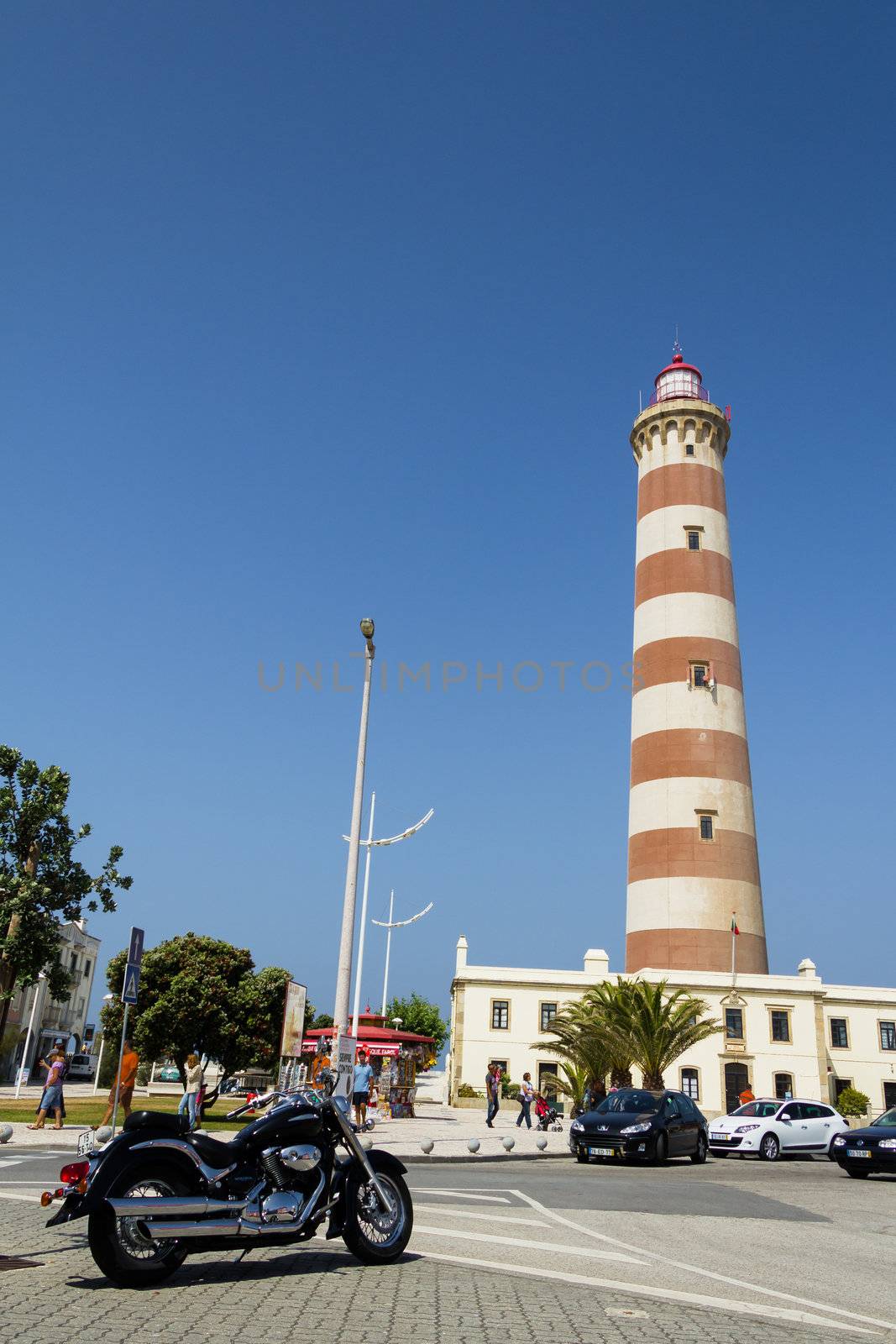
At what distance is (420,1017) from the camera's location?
296 ft

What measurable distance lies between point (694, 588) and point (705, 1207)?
3557 centimetres

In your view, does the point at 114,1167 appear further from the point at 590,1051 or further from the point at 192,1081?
the point at 590,1051

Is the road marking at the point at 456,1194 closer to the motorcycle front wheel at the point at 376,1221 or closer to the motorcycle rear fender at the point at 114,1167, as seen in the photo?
the motorcycle front wheel at the point at 376,1221

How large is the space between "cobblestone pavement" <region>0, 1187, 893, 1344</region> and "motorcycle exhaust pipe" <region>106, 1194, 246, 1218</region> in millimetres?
426

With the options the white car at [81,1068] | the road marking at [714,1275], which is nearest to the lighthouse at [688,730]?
the road marking at [714,1275]

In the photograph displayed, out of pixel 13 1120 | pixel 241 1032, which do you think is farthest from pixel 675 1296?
pixel 241 1032

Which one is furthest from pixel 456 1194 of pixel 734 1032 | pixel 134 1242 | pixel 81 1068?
pixel 81 1068

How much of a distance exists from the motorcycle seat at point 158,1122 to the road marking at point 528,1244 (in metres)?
3.30

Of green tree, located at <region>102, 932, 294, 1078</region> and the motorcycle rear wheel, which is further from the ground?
green tree, located at <region>102, 932, 294, 1078</region>

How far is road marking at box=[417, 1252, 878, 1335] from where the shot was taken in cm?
654

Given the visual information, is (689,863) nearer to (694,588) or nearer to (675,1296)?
(694,588)

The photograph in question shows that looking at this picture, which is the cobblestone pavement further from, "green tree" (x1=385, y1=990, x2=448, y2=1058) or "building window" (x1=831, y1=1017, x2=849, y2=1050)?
"green tree" (x1=385, y1=990, x2=448, y2=1058)

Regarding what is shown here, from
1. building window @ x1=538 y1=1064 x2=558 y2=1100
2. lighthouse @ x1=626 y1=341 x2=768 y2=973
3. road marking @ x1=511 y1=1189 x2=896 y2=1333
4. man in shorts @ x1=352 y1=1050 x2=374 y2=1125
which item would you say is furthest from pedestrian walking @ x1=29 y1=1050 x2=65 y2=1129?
lighthouse @ x1=626 y1=341 x2=768 y2=973

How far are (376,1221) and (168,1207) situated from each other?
1.65 m
